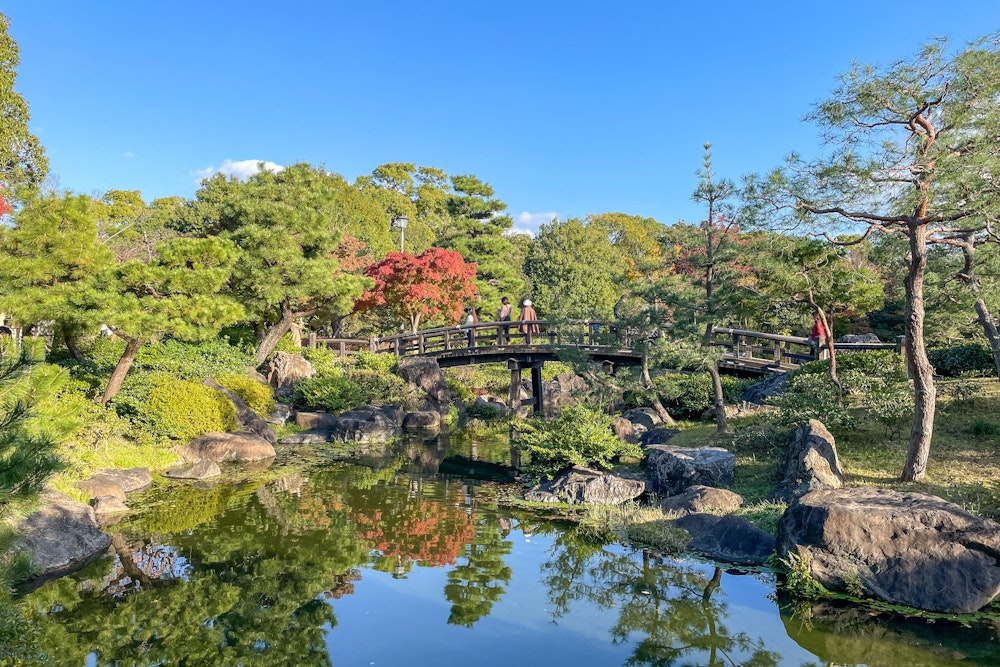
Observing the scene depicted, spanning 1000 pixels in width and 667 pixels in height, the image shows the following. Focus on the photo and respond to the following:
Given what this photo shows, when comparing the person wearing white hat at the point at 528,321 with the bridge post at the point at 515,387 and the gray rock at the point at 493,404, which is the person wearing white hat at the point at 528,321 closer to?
the bridge post at the point at 515,387

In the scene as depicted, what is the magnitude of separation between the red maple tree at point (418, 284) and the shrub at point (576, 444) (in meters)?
12.2

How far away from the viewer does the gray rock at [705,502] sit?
9.70 m

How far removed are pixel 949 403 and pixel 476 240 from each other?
23306 millimetres

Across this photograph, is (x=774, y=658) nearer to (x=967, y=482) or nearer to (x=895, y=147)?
(x=967, y=482)

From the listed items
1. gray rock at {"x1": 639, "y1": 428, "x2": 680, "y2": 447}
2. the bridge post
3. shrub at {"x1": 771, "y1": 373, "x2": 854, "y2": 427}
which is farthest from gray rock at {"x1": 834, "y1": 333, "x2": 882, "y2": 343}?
shrub at {"x1": 771, "y1": 373, "x2": 854, "y2": 427}

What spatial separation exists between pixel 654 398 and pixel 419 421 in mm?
7534

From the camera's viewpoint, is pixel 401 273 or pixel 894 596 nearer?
pixel 894 596

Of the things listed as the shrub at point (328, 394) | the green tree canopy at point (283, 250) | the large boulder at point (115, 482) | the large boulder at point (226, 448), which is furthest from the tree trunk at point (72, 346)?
the shrub at point (328, 394)

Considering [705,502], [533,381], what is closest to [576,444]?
[705,502]

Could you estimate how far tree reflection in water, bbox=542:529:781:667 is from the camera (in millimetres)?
6316

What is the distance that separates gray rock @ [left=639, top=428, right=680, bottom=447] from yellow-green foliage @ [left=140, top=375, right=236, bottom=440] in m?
9.36

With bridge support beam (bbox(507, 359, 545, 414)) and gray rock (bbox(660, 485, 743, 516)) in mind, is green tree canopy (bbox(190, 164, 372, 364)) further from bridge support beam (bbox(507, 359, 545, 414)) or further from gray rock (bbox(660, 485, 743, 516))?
gray rock (bbox(660, 485, 743, 516))

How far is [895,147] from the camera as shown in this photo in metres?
8.73

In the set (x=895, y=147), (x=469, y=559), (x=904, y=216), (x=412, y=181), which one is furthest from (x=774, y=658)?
(x=412, y=181)
